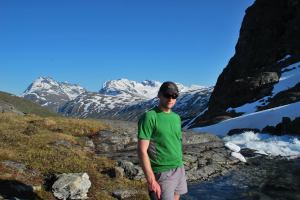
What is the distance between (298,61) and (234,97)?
14738mm

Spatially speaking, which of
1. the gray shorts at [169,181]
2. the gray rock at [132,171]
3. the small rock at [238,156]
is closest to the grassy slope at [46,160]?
the gray rock at [132,171]

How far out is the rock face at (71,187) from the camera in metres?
15.4

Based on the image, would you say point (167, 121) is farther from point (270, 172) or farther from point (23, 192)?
point (270, 172)

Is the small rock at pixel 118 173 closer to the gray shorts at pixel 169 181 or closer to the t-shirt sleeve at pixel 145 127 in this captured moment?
the gray shorts at pixel 169 181

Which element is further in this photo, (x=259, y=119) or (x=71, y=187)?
(x=259, y=119)

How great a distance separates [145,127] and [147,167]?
0.84m

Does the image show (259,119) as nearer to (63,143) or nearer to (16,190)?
(63,143)

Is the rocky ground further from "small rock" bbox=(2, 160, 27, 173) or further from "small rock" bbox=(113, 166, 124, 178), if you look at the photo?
"small rock" bbox=(2, 160, 27, 173)

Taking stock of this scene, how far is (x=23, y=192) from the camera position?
14.8 m

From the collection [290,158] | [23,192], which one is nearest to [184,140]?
[290,158]

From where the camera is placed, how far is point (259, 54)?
9850 centimetres

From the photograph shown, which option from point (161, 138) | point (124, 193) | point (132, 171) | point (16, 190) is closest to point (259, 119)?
point (132, 171)

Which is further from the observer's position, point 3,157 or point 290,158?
point 290,158

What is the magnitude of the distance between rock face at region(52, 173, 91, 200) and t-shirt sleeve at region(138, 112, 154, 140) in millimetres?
7973
